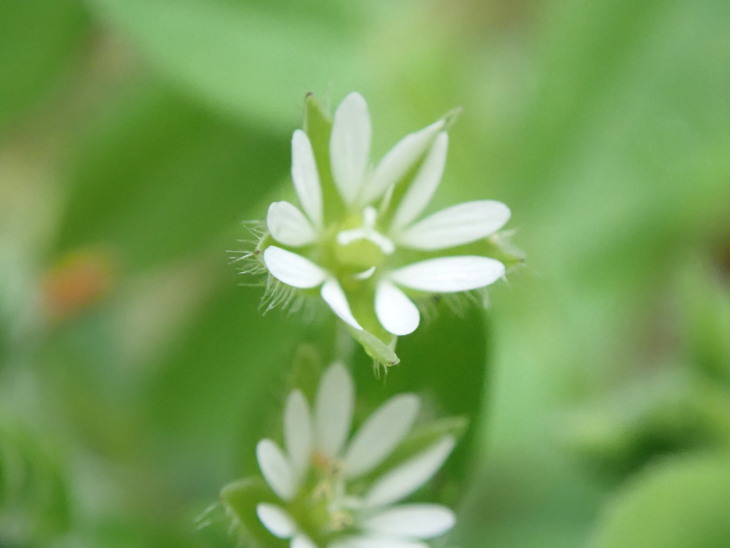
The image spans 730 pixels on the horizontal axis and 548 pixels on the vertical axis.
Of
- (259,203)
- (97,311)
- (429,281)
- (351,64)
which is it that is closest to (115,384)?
(97,311)

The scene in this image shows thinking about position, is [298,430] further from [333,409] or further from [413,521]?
[413,521]

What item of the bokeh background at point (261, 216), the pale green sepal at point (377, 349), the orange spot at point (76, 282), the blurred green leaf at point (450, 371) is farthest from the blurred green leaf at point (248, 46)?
the pale green sepal at point (377, 349)

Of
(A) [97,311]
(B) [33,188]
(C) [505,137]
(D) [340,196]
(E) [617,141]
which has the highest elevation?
(B) [33,188]

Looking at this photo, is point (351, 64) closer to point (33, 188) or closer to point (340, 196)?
point (33, 188)

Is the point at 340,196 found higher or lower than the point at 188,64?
lower

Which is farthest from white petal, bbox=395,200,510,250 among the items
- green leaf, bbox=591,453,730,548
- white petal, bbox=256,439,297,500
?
green leaf, bbox=591,453,730,548

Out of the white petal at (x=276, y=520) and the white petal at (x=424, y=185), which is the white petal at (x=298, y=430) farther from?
the white petal at (x=424, y=185)
